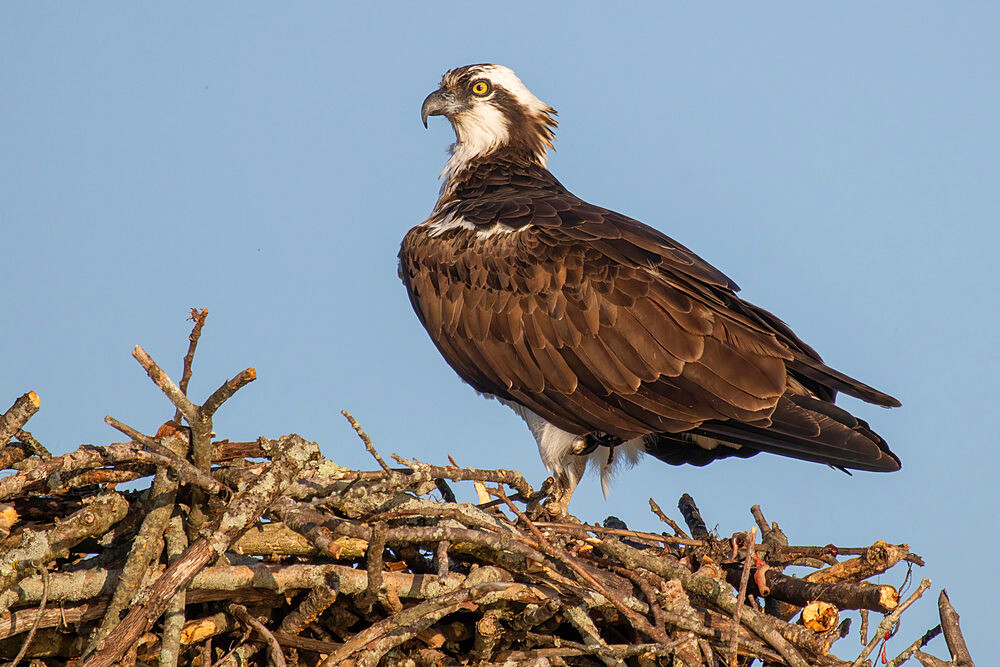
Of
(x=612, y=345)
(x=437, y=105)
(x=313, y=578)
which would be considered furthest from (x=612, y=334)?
(x=437, y=105)

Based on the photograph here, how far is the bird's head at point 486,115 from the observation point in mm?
8547

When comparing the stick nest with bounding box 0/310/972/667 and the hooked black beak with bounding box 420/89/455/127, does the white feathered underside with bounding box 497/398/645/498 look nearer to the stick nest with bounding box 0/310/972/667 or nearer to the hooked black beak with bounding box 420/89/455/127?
the stick nest with bounding box 0/310/972/667

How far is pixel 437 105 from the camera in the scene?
861cm

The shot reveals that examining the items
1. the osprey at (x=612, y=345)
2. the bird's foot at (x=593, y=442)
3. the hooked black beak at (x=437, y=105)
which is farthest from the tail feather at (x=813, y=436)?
the hooked black beak at (x=437, y=105)

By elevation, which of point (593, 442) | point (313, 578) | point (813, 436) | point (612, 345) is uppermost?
point (612, 345)

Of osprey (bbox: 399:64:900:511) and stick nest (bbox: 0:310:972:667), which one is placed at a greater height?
osprey (bbox: 399:64:900:511)

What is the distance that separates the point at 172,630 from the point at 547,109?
5777mm

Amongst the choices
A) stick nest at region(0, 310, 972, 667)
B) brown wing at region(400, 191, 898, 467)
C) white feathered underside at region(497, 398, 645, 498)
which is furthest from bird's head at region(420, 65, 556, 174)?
stick nest at region(0, 310, 972, 667)

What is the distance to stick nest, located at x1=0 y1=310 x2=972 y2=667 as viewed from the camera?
4.32 meters

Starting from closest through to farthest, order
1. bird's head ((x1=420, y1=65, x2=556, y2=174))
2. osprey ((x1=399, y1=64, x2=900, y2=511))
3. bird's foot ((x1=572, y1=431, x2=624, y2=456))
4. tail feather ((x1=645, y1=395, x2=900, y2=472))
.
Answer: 1. tail feather ((x1=645, y1=395, x2=900, y2=472))
2. osprey ((x1=399, y1=64, x2=900, y2=511))
3. bird's foot ((x1=572, y1=431, x2=624, y2=456))
4. bird's head ((x1=420, y1=65, x2=556, y2=174))

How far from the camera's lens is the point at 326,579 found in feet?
15.0

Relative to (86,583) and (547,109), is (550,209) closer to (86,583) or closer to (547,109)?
(547,109)

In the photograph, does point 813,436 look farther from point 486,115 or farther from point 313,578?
point 486,115

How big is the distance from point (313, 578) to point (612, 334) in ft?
8.62
